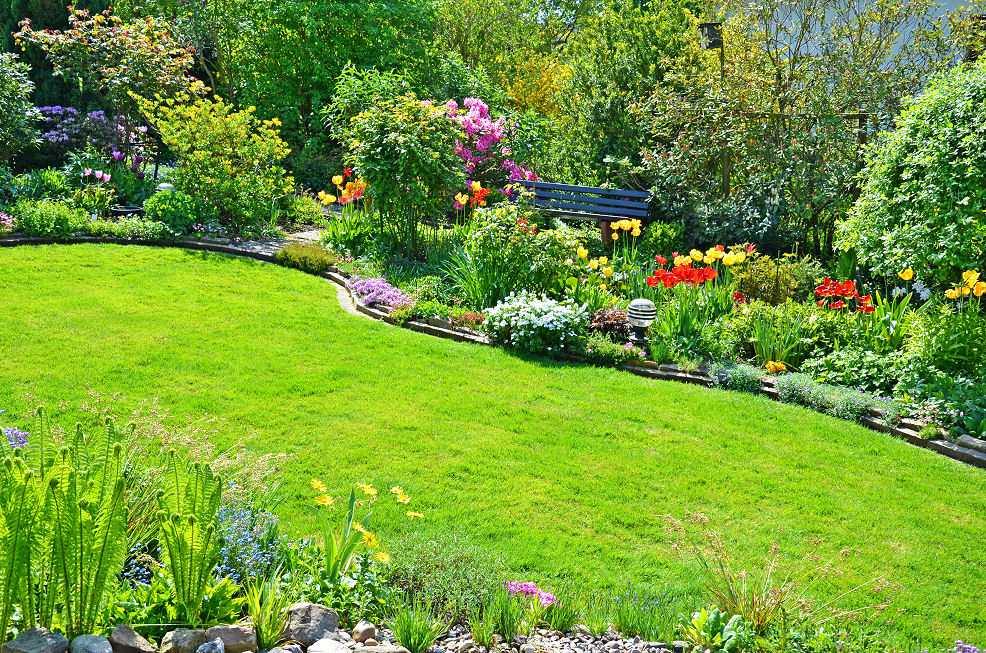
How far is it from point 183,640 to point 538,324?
501cm

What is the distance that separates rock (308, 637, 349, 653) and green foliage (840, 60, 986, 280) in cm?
554

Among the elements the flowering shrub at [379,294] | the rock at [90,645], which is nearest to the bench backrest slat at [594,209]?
the flowering shrub at [379,294]

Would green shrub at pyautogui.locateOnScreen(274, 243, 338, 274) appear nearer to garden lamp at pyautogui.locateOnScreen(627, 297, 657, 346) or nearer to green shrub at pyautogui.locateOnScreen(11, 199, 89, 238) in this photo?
green shrub at pyautogui.locateOnScreen(11, 199, 89, 238)

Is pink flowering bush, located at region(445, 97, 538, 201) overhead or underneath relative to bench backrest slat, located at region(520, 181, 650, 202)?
overhead

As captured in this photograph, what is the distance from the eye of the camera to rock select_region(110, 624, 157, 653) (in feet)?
8.83

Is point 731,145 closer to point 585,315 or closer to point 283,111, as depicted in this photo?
point 585,315

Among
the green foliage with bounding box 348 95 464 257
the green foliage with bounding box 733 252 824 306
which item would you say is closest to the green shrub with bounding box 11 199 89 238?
the green foliage with bounding box 348 95 464 257

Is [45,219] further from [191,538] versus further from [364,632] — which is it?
[364,632]

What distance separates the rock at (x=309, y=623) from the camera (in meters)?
3.02

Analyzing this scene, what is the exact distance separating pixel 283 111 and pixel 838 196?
10231mm

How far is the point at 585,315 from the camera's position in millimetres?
7523

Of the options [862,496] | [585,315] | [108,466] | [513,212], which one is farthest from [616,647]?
[513,212]

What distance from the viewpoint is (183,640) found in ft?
9.08

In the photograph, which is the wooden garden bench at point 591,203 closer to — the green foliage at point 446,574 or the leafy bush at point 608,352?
the leafy bush at point 608,352
